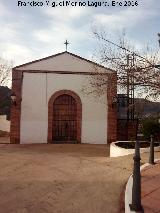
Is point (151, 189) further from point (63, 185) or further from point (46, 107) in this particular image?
point (46, 107)

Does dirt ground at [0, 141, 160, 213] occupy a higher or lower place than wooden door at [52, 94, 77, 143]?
lower

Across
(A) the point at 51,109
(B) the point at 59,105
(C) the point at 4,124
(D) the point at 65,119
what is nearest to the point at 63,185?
(A) the point at 51,109

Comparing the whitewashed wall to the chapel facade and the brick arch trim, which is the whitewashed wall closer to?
the chapel facade

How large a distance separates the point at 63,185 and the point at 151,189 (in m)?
1.95

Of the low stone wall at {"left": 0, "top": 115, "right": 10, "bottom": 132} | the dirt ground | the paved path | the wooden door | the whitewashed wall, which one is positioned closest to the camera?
the paved path

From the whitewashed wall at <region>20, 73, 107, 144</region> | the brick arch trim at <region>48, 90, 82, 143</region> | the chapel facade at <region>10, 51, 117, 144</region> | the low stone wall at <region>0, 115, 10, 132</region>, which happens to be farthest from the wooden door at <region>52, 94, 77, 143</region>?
the low stone wall at <region>0, 115, 10, 132</region>

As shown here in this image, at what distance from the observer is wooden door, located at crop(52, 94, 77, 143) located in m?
19.1

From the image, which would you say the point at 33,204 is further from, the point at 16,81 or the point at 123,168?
the point at 16,81

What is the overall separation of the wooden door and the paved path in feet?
34.4

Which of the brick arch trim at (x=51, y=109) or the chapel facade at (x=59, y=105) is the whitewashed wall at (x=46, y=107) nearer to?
the chapel facade at (x=59, y=105)

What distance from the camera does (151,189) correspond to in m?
6.61

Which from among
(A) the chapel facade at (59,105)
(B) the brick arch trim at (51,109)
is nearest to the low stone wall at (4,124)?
(A) the chapel facade at (59,105)


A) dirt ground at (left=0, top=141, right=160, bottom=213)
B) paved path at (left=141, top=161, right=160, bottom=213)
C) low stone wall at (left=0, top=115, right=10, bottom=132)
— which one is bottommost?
dirt ground at (left=0, top=141, right=160, bottom=213)

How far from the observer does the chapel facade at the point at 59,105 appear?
18750mm
